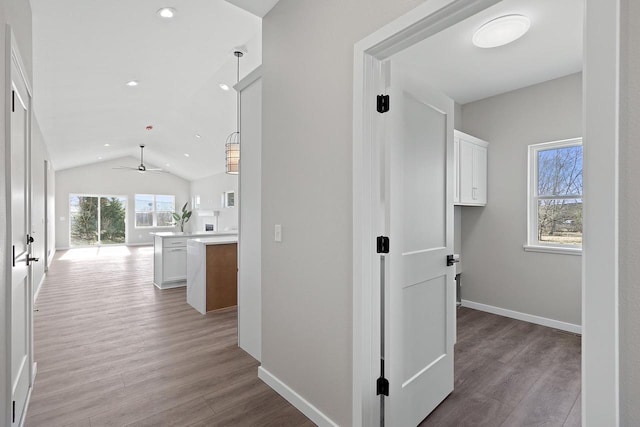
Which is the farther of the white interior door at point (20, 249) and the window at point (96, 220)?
the window at point (96, 220)

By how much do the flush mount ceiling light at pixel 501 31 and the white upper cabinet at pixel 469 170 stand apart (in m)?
1.10

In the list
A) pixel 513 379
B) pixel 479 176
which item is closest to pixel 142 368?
pixel 513 379

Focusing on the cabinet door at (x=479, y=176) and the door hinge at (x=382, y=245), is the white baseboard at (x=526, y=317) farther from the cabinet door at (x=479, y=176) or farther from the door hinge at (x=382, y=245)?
the door hinge at (x=382, y=245)

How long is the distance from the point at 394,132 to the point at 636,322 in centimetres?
118

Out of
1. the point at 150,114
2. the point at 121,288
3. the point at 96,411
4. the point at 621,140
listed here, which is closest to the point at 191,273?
the point at 121,288

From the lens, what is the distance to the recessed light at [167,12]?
2.83 meters

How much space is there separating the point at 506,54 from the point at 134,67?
14.4ft

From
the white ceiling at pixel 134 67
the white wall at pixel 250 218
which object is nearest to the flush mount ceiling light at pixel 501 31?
the white wall at pixel 250 218

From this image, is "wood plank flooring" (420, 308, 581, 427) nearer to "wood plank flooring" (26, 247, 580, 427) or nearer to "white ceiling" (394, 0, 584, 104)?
"wood plank flooring" (26, 247, 580, 427)

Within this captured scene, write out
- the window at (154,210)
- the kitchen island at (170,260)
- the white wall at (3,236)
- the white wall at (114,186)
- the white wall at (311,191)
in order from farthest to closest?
the window at (154,210) < the white wall at (114,186) < the kitchen island at (170,260) < the white wall at (311,191) < the white wall at (3,236)

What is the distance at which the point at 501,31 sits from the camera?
2.47 m

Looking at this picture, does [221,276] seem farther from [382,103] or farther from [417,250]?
[382,103]

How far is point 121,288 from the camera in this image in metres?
5.20

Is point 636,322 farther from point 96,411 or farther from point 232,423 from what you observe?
point 96,411
